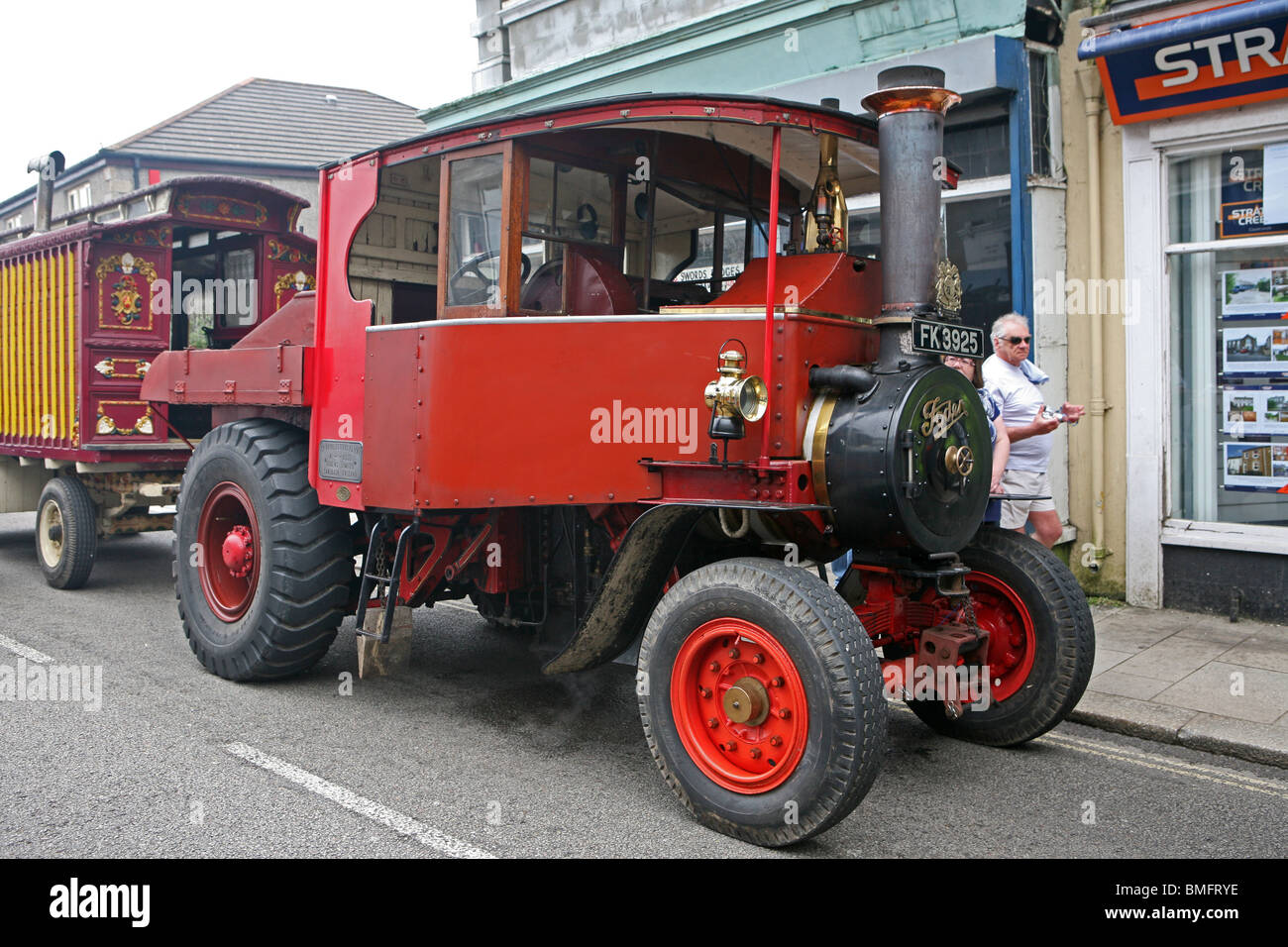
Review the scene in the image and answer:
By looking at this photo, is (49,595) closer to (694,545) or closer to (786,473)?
(694,545)

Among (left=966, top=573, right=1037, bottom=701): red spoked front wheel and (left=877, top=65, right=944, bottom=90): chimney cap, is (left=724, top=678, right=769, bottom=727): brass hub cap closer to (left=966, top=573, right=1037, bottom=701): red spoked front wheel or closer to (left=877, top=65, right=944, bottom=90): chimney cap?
(left=966, top=573, right=1037, bottom=701): red spoked front wheel

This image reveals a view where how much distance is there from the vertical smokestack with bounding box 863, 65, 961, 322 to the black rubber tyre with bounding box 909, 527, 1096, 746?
130cm

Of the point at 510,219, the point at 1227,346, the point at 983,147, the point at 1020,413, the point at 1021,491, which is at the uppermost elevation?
the point at 983,147

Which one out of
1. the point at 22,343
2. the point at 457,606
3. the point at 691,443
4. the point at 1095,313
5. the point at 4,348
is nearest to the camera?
the point at 691,443

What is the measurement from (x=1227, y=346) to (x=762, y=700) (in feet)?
18.8

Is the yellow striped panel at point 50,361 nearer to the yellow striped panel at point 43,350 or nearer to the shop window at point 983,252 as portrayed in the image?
the yellow striped panel at point 43,350

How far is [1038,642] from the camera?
16.2ft

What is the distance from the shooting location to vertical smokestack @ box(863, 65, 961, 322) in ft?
14.4

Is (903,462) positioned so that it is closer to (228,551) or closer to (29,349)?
(228,551)

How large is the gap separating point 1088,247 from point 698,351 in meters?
5.05

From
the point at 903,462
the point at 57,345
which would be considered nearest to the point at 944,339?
the point at 903,462

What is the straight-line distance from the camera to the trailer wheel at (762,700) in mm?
3750

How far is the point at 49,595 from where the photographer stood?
8.84 metres

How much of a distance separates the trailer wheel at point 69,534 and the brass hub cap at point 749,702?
6.63m
